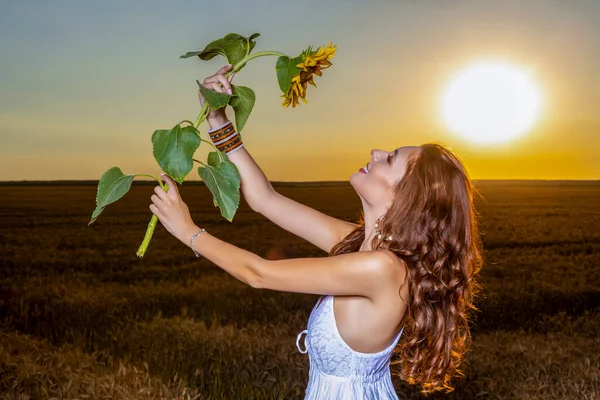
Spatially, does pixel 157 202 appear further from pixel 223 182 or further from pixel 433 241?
pixel 433 241

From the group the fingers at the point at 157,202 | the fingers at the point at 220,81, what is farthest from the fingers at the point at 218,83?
the fingers at the point at 157,202

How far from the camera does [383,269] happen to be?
9.22ft

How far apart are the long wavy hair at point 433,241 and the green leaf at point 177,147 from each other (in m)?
0.91

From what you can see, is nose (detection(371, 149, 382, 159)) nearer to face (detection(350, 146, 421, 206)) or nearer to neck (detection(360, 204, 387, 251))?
face (detection(350, 146, 421, 206))

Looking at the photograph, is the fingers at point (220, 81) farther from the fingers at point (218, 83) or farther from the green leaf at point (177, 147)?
the green leaf at point (177, 147)

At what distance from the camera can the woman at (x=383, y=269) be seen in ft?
9.09

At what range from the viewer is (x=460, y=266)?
304 centimetres

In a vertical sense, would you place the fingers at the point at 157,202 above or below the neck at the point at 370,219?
above

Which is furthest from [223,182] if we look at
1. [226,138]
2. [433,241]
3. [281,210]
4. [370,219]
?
[281,210]

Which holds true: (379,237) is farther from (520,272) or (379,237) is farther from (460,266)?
(520,272)

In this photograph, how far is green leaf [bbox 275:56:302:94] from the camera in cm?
255

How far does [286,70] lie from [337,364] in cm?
122

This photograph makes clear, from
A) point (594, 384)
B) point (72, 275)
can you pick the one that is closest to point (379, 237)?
point (594, 384)

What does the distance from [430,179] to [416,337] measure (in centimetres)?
69
